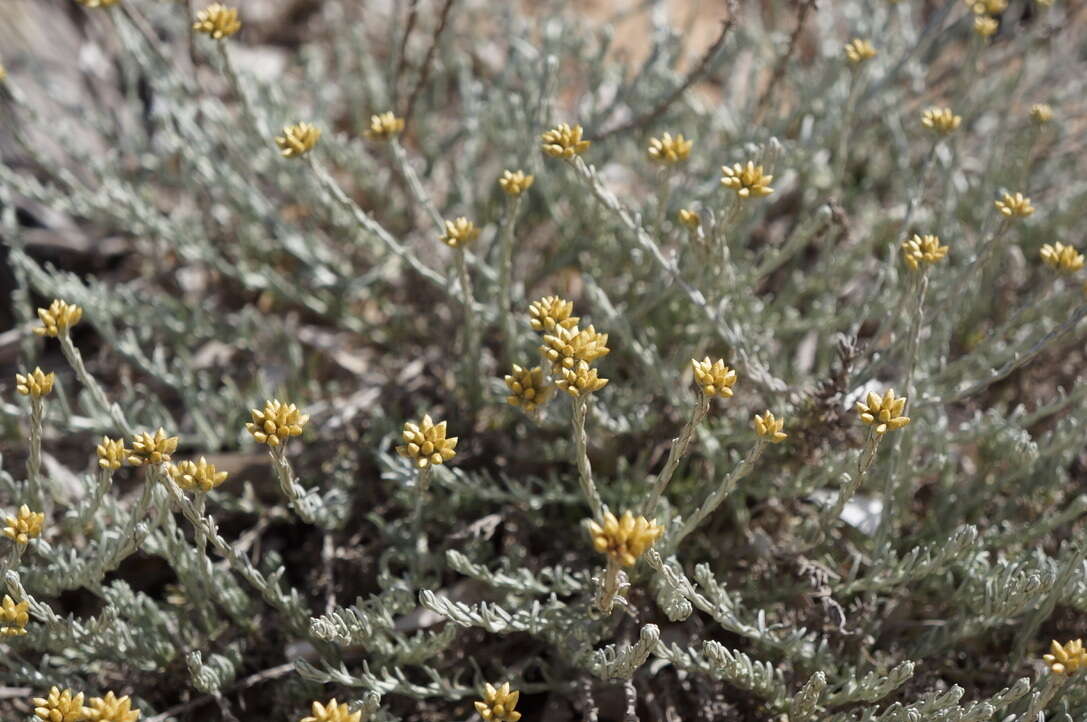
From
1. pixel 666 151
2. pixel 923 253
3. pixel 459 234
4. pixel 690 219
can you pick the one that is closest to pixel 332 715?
pixel 459 234

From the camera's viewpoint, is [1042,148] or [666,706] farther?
[1042,148]

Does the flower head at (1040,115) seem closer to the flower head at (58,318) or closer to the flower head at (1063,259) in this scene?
the flower head at (1063,259)

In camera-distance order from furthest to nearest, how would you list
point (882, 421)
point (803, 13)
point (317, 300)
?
point (317, 300), point (803, 13), point (882, 421)

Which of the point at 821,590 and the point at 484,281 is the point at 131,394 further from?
the point at 821,590

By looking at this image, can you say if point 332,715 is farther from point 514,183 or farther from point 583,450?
point 514,183

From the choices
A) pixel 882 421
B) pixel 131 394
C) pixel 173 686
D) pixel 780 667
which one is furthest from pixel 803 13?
pixel 173 686
